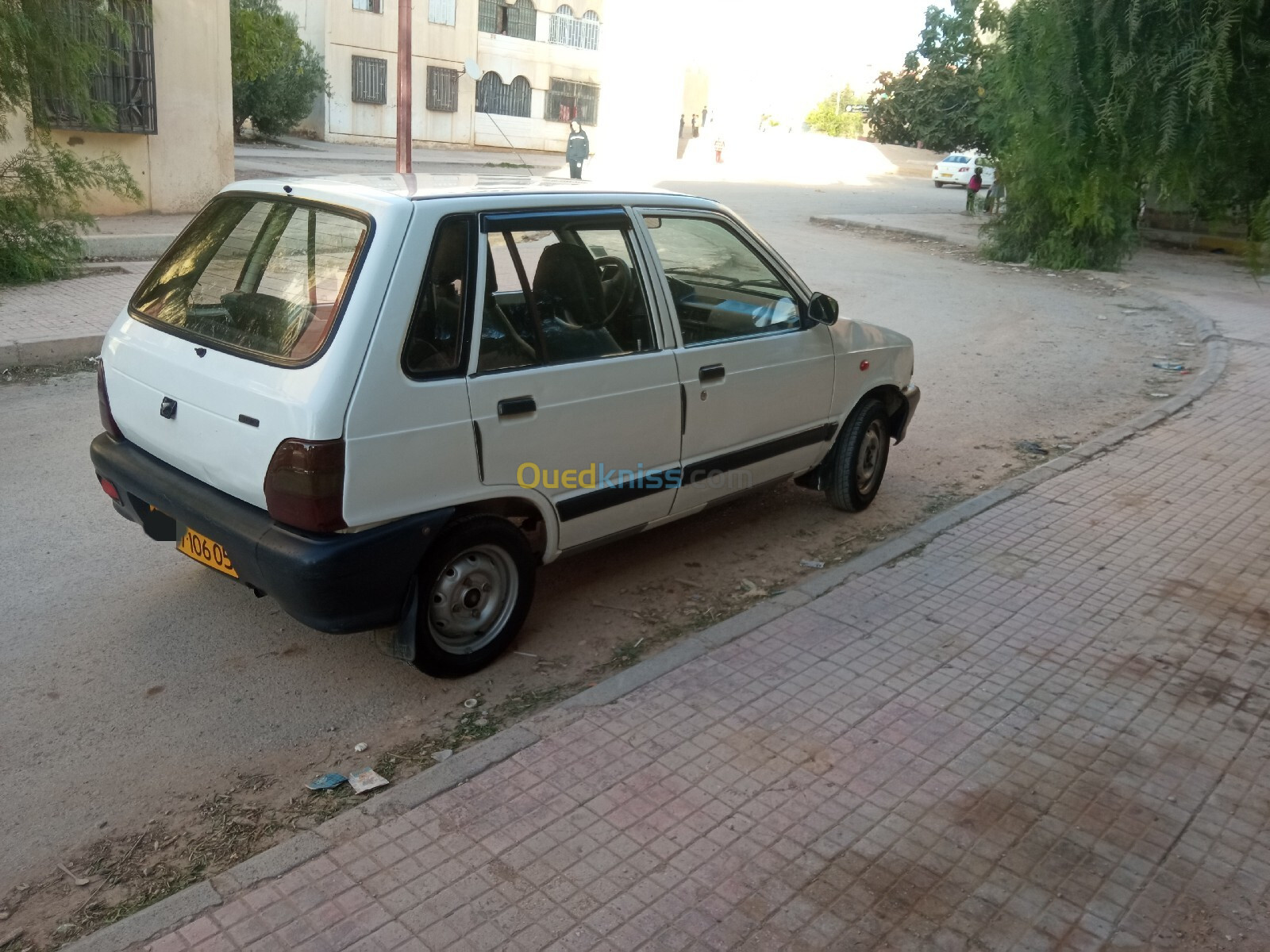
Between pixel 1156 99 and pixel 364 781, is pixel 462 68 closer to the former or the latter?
pixel 1156 99

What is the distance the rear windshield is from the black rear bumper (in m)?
0.58

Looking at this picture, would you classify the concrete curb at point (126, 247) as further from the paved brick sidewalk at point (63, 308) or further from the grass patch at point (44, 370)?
the grass patch at point (44, 370)

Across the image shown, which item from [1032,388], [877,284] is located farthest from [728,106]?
[1032,388]

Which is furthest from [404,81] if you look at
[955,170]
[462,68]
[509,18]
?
[509,18]

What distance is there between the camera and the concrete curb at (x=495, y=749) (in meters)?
2.92

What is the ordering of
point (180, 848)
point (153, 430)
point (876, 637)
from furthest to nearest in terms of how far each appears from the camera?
point (876, 637) < point (153, 430) < point (180, 848)

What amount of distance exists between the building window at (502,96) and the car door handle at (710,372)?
4380cm

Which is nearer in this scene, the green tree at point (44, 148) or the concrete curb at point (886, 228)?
the green tree at point (44, 148)

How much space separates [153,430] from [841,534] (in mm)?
3608

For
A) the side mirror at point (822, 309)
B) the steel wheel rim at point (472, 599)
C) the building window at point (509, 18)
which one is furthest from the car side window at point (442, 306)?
the building window at point (509, 18)

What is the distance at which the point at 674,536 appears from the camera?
5883 millimetres

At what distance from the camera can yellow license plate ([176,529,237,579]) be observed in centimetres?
391

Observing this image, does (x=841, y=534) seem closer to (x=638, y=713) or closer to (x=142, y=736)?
(x=638, y=713)

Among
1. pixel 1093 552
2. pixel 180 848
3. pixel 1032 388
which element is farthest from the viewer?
pixel 1032 388
